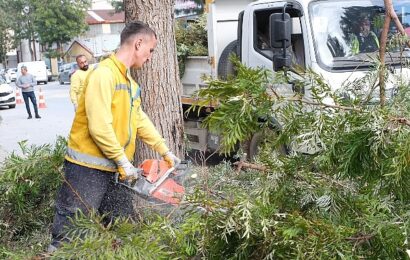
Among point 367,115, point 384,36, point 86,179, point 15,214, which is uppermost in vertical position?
point 384,36

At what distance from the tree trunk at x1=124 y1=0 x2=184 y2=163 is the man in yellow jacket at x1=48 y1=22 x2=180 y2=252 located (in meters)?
1.06

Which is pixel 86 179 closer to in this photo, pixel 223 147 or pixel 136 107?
pixel 136 107

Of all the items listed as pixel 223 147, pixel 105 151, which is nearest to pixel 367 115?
pixel 223 147

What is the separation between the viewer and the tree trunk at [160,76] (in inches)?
189

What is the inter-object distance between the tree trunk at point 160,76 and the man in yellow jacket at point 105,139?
1.06 metres

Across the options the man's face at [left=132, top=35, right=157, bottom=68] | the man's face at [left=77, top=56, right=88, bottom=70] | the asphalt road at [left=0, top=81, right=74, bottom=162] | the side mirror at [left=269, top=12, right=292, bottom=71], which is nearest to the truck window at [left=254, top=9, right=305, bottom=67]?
the side mirror at [left=269, top=12, right=292, bottom=71]

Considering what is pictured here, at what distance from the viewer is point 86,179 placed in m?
3.67

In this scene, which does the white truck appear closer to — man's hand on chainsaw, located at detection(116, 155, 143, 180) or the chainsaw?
the chainsaw

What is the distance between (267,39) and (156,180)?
13.0 ft

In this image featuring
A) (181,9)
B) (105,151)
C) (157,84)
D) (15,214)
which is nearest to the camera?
(105,151)

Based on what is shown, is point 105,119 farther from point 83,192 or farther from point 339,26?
point 339,26

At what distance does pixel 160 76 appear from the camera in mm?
4867

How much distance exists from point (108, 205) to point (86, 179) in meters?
0.28

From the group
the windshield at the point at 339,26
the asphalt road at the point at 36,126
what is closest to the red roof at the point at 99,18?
the asphalt road at the point at 36,126
